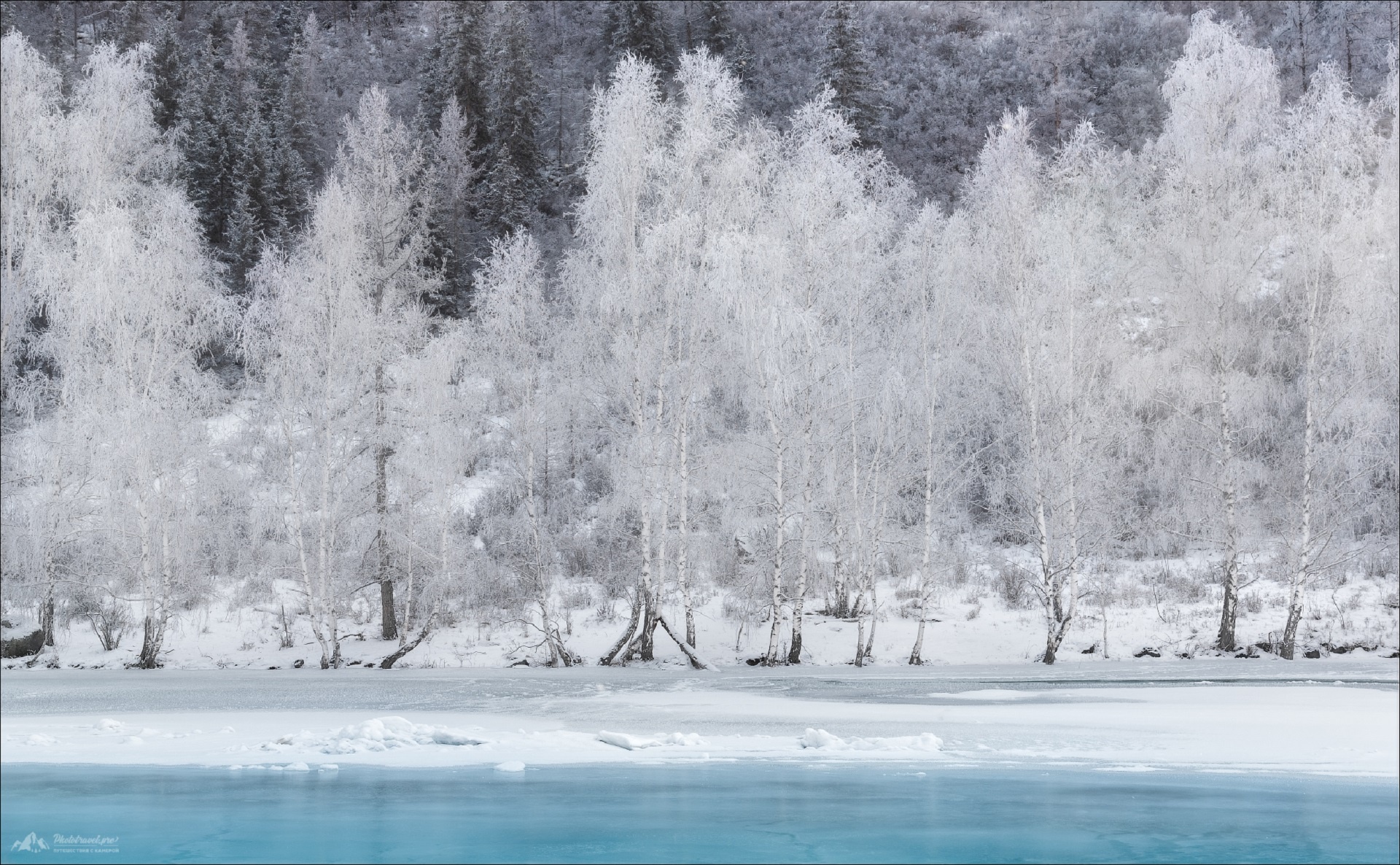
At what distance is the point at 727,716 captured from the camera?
1263 cm

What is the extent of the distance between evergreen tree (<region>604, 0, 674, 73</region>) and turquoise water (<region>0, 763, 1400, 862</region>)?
37387mm

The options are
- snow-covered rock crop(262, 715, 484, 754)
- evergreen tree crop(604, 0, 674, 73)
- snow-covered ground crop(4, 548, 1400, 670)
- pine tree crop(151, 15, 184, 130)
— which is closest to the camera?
snow-covered rock crop(262, 715, 484, 754)

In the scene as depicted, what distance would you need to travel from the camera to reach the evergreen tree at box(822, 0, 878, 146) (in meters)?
36.3

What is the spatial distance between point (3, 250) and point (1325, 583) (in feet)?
84.6

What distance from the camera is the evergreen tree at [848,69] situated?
36.3 m

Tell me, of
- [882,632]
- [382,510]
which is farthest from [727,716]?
[382,510]

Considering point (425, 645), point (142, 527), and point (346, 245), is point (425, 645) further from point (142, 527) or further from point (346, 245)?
point (346, 245)

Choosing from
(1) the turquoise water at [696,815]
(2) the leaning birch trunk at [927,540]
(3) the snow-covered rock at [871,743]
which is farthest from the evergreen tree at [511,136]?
(1) the turquoise water at [696,815]

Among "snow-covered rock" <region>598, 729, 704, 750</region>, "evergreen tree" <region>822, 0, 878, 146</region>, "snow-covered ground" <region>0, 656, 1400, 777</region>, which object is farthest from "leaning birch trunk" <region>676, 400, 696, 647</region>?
"evergreen tree" <region>822, 0, 878, 146</region>

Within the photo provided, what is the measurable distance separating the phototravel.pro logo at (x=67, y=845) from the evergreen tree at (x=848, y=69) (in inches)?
1271

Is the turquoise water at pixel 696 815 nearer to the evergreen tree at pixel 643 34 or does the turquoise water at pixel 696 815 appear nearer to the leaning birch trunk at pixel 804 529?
the leaning birch trunk at pixel 804 529

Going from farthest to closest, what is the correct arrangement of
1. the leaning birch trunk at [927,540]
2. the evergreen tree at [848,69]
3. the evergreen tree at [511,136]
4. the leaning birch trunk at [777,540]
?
the evergreen tree at [848,69]
the evergreen tree at [511,136]
the leaning birch trunk at [927,540]
the leaning birch trunk at [777,540]

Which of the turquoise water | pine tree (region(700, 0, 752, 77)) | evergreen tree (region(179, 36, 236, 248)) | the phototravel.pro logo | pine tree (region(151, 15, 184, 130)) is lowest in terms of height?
the phototravel.pro logo

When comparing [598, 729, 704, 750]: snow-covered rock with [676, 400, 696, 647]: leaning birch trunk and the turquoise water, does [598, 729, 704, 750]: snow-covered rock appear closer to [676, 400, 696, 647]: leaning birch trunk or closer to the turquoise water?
the turquoise water
